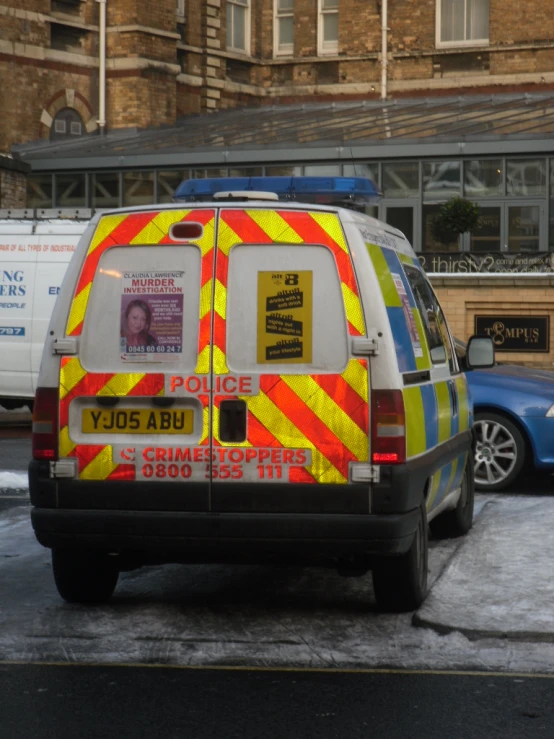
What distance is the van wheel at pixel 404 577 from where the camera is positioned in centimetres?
629

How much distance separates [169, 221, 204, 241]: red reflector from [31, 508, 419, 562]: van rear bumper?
1249mm

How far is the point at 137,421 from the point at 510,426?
18.2 ft

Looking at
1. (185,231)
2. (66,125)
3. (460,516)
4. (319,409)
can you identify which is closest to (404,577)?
(319,409)

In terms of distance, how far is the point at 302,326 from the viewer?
600cm

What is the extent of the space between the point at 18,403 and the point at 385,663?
13.2 metres

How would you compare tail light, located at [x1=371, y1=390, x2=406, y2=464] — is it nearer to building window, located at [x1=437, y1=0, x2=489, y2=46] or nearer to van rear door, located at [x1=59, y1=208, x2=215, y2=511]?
van rear door, located at [x1=59, y1=208, x2=215, y2=511]

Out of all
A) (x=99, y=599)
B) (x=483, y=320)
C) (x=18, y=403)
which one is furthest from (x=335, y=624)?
(x=483, y=320)

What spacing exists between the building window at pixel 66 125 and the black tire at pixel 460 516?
3554 cm

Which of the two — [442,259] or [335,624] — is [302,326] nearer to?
[335,624]

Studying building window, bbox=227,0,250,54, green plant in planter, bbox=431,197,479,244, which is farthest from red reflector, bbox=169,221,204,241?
building window, bbox=227,0,250,54

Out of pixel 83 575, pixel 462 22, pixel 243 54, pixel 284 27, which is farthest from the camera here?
pixel 284 27

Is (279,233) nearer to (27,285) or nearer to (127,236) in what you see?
(127,236)

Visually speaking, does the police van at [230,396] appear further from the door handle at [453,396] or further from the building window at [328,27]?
the building window at [328,27]

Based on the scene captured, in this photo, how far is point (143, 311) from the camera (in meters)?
6.12
